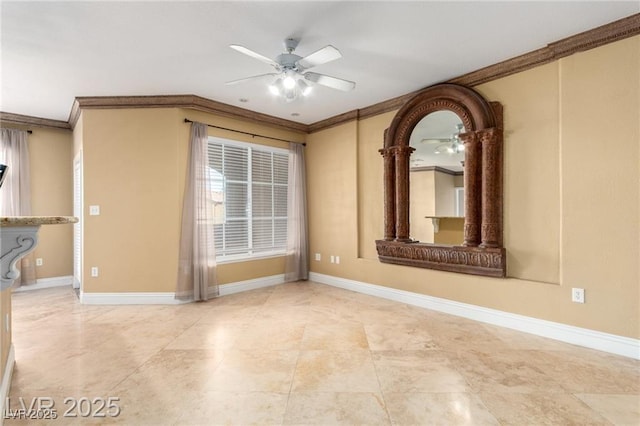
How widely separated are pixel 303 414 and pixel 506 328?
2393 millimetres

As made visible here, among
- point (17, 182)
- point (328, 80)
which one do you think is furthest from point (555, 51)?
point (17, 182)

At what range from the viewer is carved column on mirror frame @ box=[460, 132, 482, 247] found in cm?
332

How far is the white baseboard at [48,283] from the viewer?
468cm

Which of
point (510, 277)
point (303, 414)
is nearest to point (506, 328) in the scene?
point (510, 277)

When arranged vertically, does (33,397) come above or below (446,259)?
below

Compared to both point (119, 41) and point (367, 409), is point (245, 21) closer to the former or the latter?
point (119, 41)

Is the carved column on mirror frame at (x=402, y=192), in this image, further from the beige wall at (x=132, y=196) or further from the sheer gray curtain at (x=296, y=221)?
the beige wall at (x=132, y=196)

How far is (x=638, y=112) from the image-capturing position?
7.90ft

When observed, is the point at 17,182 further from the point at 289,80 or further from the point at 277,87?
the point at 289,80

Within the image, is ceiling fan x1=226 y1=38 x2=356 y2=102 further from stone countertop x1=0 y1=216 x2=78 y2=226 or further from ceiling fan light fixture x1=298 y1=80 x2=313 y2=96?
stone countertop x1=0 y1=216 x2=78 y2=226

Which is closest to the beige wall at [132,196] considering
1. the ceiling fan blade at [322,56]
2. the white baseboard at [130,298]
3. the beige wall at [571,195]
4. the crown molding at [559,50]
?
the white baseboard at [130,298]

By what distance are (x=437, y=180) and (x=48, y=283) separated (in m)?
6.21

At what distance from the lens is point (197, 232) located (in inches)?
160

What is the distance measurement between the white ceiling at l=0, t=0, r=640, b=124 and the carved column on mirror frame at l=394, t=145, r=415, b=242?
850 mm
